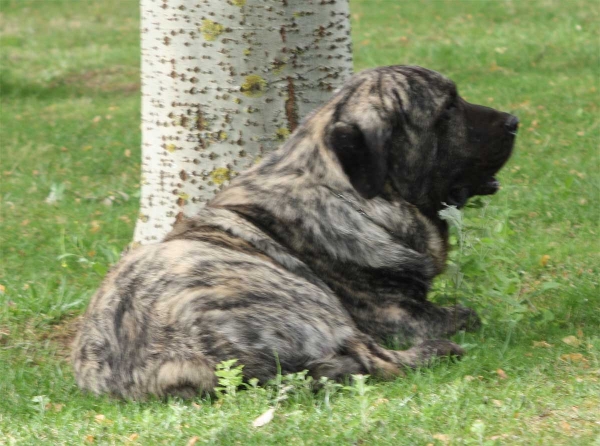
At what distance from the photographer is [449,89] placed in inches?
180

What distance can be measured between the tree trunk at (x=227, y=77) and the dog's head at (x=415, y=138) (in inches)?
27.8

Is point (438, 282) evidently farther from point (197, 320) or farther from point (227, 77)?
point (197, 320)

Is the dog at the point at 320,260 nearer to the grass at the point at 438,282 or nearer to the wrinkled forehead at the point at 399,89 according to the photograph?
the wrinkled forehead at the point at 399,89

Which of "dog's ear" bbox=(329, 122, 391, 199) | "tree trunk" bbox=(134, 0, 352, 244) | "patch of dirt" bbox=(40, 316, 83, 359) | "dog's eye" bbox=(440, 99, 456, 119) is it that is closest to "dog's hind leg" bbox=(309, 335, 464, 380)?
"dog's ear" bbox=(329, 122, 391, 199)

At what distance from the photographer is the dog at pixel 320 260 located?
3.89 m

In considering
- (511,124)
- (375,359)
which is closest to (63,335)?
(375,359)

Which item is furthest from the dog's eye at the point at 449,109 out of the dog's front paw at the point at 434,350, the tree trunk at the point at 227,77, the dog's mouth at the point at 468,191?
the dog's front paw at the point at 434,350

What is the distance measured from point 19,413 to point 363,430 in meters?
1.76

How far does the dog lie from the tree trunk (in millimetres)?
698

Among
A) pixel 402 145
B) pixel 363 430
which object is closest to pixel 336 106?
pixel 402 145

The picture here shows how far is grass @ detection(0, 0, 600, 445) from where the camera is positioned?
3.60 meters

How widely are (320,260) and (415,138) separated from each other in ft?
Answer: 2.46

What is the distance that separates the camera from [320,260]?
436 cm

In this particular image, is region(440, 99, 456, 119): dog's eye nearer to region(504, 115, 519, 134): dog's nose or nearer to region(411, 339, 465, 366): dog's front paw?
region(504, 115, 519, 134): dog's nose
